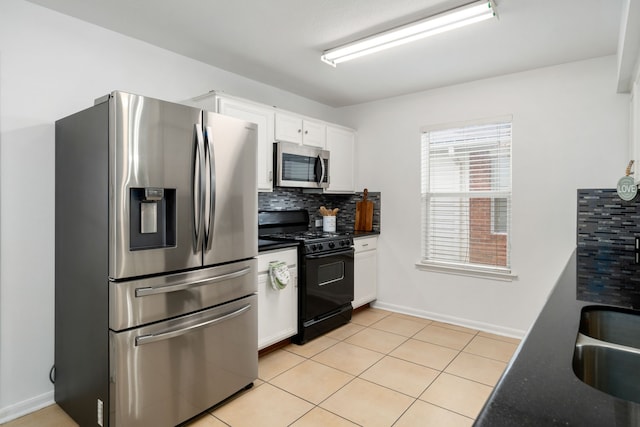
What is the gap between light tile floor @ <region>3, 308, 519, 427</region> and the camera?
216cm

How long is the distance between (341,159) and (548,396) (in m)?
3.59

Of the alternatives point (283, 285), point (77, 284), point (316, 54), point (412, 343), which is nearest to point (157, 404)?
point (77, 284)

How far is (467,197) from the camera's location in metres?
3.71

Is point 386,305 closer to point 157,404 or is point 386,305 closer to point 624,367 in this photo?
point 157,404

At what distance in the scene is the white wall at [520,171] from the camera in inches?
119

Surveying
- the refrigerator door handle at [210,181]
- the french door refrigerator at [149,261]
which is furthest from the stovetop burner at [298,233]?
the refrigerator door handle at [210,181]

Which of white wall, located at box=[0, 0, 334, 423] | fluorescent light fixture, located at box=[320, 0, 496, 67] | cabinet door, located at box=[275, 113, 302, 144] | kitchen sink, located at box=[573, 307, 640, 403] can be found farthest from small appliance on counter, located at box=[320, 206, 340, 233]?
kitchen sink, located at box=[573, 307, 640, 403]

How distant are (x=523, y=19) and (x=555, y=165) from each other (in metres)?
1.39

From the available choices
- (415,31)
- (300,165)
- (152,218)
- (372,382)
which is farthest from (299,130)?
(372,382)

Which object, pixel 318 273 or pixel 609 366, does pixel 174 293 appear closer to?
pixel 318 273

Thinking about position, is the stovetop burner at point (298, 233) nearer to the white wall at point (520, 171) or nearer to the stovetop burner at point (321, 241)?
the stovetop burner at point (321, 241)

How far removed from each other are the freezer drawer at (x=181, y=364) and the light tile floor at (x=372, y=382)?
0.16 metres

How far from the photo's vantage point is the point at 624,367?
3.33 feet

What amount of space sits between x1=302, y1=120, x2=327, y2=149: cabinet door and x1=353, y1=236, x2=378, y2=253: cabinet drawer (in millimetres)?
1066
